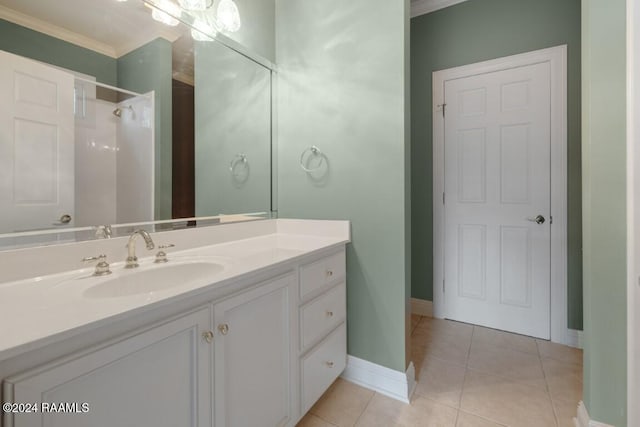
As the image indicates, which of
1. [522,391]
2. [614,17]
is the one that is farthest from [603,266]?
[614,17]

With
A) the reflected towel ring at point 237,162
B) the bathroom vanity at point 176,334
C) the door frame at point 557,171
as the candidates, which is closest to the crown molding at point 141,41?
the reflected towel ring at point 237,162

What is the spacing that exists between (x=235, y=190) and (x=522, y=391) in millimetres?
2026

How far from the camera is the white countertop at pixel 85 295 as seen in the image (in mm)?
547

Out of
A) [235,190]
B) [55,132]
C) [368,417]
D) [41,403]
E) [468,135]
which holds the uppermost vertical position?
[468,135]

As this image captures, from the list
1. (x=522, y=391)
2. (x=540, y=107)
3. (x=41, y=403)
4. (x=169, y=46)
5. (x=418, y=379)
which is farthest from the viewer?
(x=540, y=107)

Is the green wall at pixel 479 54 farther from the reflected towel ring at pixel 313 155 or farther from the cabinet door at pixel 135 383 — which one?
the cabinet door at pixel 135 383

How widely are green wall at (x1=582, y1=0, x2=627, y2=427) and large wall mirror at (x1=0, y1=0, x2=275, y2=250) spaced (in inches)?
66.2

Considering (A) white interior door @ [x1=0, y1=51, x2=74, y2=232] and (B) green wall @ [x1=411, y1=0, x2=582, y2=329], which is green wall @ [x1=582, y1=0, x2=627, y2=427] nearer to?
(B) green wall @ [x1=411, y1=0, x2=582, y2=329]

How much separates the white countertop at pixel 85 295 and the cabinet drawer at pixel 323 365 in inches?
19.6

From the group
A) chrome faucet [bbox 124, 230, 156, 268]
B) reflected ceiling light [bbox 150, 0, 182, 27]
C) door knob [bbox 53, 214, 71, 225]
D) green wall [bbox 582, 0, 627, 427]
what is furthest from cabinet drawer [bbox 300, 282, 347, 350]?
reflected ceiling light [bbox 150, 0, 182, 27]

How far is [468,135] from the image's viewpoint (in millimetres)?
2373

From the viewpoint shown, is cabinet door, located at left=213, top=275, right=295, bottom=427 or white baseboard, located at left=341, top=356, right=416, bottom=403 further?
white baseboard, located at left=341, top=356, right=416, bottom=403

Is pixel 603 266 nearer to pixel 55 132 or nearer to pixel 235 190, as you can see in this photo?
pixel 235 190

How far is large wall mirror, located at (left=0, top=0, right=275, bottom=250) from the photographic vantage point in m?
0.93
